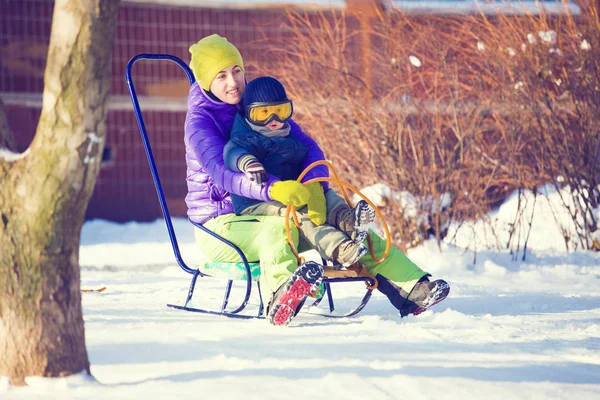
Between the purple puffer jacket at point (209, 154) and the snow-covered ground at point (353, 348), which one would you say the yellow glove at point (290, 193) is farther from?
the snow-covered ground at point (353, 348)

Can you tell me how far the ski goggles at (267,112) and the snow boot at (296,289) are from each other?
3.08 feet

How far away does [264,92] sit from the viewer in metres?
4.93

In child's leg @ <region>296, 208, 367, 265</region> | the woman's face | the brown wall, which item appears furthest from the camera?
the brown wall

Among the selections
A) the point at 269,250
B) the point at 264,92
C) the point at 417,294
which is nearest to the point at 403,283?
the point at 417,294

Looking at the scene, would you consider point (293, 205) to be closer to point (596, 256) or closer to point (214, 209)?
point (214, 209)

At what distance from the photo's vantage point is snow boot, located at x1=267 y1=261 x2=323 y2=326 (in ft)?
14.3

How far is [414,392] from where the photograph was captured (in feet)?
11.0

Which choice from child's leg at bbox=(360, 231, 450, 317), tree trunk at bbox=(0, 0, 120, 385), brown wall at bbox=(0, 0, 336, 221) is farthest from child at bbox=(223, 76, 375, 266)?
brown wall at bbox=(0, 0, 336, 221)

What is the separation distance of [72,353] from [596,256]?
4973 mm

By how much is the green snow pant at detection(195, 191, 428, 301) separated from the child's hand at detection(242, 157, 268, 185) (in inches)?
11.3

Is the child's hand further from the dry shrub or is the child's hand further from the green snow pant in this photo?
the dry shrub

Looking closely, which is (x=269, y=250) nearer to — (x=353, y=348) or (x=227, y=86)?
(x=353, y=348)

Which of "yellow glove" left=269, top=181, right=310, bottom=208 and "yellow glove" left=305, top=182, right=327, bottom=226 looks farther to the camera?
"yellow glove" left=305, top=182, right=327, bottom=226

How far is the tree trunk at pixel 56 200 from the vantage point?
326 centimetres
